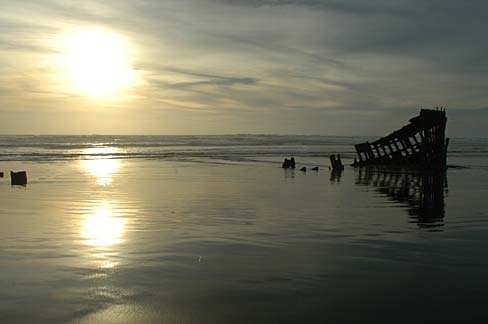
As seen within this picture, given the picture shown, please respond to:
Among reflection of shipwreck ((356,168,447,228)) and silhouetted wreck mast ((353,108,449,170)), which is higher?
silhouetted wreck mast ((353,108,449,170))

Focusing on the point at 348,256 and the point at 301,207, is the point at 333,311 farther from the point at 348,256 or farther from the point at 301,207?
the point at 301,207

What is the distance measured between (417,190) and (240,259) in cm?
1350

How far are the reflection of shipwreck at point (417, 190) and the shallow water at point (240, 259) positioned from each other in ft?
0.48

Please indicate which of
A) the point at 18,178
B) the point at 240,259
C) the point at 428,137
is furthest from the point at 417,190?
the point at 18,178

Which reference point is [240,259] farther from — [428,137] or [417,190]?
[428,137]

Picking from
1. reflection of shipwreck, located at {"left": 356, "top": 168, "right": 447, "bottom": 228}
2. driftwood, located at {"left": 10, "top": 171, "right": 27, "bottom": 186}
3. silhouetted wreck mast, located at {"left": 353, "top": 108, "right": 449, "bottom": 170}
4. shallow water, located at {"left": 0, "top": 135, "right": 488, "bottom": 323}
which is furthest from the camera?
silhouetted wreck mast, located at {"left": 353, "top": 108, "right": 449, "bottom": 170}

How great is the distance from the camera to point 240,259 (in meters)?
8.23

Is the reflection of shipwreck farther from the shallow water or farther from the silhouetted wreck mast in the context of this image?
the silhouetted wreck mast

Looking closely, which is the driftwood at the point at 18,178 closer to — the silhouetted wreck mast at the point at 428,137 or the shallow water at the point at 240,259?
the shallow water at the point at 240,259

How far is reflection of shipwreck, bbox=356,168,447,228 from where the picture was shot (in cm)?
1324

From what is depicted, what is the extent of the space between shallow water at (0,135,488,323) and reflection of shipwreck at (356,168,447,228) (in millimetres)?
146

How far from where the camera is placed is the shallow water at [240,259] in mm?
5840

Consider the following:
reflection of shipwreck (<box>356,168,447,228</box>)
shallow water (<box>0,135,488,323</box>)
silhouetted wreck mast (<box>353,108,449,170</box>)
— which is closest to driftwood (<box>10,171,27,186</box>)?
shallow water (<box>0,135,488,323</box>)

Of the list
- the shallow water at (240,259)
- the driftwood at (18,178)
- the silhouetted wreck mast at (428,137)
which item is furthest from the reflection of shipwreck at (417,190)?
the driftwood at (18,178)
